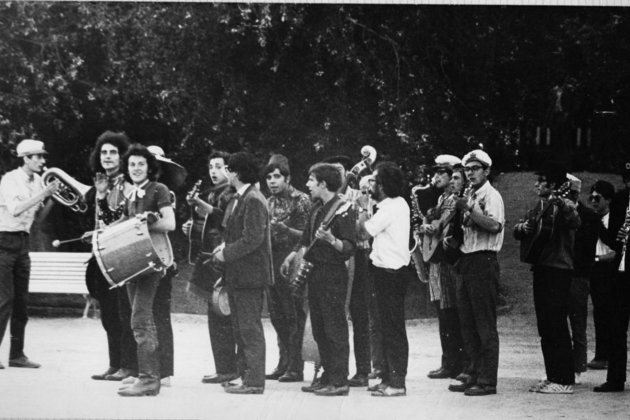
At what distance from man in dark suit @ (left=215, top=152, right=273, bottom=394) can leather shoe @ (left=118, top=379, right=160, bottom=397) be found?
495 millimetres

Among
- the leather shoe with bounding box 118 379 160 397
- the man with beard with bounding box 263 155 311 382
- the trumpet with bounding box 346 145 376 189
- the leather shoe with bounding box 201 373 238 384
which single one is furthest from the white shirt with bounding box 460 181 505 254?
the leather shoe with bounding box 118 379 160 397

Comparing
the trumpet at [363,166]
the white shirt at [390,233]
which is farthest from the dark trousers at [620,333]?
the trumpet at [363,166]

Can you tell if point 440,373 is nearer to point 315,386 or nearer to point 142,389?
point 315,386

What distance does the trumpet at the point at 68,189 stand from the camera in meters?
7.71

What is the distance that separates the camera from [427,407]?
6965mm

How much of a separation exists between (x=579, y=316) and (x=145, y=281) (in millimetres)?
3210

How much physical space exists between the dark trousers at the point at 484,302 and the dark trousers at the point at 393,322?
47cm

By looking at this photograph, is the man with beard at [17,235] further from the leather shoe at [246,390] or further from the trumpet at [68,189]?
the leather shoe at [246,390]

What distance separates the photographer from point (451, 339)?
25.2ft

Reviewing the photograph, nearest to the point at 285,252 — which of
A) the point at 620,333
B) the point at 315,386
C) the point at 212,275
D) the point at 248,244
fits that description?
the point at 212,275

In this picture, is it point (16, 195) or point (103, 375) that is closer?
point (103, 375)

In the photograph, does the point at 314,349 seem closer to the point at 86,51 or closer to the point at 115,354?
the point at 115,354

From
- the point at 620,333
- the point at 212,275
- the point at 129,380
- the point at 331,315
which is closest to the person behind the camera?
the point at 331,315

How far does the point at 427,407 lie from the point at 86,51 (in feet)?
11.9
